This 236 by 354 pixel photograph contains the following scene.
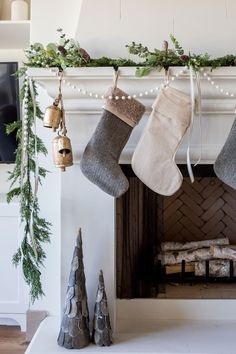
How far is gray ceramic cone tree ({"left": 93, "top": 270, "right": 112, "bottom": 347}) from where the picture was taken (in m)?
1.42

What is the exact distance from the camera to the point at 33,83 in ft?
4.98

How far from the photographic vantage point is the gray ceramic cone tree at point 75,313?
1.40 metres

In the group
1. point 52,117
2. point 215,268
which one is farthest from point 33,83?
point 215,268

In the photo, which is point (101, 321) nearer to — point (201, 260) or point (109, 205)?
point (109, 205)

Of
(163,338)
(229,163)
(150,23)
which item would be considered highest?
(150,23)

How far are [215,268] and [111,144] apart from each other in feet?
3.03

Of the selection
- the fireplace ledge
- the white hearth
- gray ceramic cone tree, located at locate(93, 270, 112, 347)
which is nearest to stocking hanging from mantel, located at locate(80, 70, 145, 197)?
the white hearth

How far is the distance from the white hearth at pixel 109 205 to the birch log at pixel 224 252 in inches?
12.1

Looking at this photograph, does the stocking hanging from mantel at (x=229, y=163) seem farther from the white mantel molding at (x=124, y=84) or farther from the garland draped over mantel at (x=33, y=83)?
the garland draped over mantel at (x=33, y=83)

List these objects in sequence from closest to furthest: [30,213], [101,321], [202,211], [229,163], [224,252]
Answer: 1. [229,163]
2. [101,321]
3. [30,213]
4. [224,252]
5. [202,211]

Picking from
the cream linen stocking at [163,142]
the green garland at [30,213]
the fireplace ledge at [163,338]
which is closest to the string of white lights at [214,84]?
the cream linen stocking at [163,142]

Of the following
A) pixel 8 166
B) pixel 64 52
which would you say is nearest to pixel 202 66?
pixel 64 52

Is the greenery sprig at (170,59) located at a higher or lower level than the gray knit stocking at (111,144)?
higher

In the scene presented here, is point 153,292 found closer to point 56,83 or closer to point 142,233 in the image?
point 142,233
